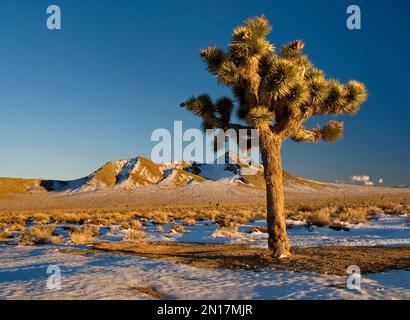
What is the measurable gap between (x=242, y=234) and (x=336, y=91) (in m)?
9.23

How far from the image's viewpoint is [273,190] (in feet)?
41.6

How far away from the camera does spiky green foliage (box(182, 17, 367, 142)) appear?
1229 cm

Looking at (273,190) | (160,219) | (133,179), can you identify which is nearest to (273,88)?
(273,190)

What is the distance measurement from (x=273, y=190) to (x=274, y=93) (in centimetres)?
270

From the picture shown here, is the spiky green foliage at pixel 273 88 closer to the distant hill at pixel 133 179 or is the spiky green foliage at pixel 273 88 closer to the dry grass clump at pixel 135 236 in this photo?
the dry grass clump at pixel 135 236

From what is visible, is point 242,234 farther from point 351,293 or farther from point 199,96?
point 351,293

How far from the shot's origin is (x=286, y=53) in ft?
45.4

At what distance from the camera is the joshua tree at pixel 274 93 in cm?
1230

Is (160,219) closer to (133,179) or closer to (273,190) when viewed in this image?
(273,190)
